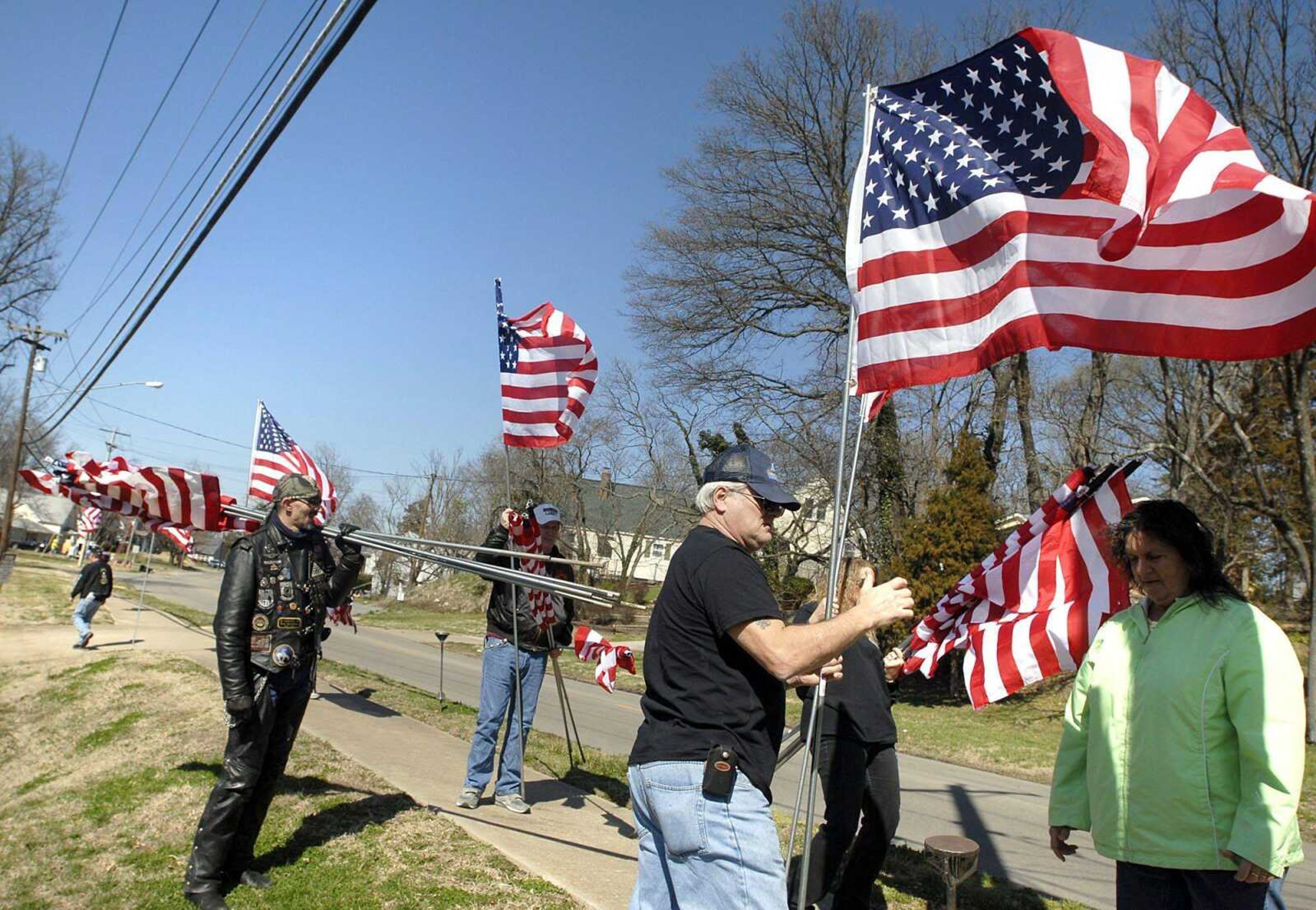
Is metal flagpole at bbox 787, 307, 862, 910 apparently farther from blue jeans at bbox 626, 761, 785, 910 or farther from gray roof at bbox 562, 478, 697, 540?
gray roof at bbox 562, 478, 697, 540

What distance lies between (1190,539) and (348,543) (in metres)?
4.39

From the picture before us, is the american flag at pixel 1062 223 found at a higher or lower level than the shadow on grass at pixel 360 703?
higher

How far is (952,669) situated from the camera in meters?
19.5

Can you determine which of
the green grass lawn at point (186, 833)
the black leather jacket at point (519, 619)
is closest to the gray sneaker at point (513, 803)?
the green grass lawn at point (186, 833)

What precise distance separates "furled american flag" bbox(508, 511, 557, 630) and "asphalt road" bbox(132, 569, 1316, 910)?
83.5 inches

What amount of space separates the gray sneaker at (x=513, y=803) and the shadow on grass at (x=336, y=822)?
0.56 m

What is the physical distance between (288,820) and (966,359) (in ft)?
16.0

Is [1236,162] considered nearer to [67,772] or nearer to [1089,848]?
[1089,848]

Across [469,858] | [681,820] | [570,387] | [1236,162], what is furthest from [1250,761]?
[570,387]

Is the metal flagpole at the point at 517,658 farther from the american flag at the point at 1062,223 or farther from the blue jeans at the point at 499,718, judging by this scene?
the american flag at the point at 1062,223

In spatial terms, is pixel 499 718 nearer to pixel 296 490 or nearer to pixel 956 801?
pixel 296 490

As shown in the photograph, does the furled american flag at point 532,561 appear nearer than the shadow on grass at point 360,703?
Yes

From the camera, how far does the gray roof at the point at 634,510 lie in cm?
3241

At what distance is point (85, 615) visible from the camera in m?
16.4
